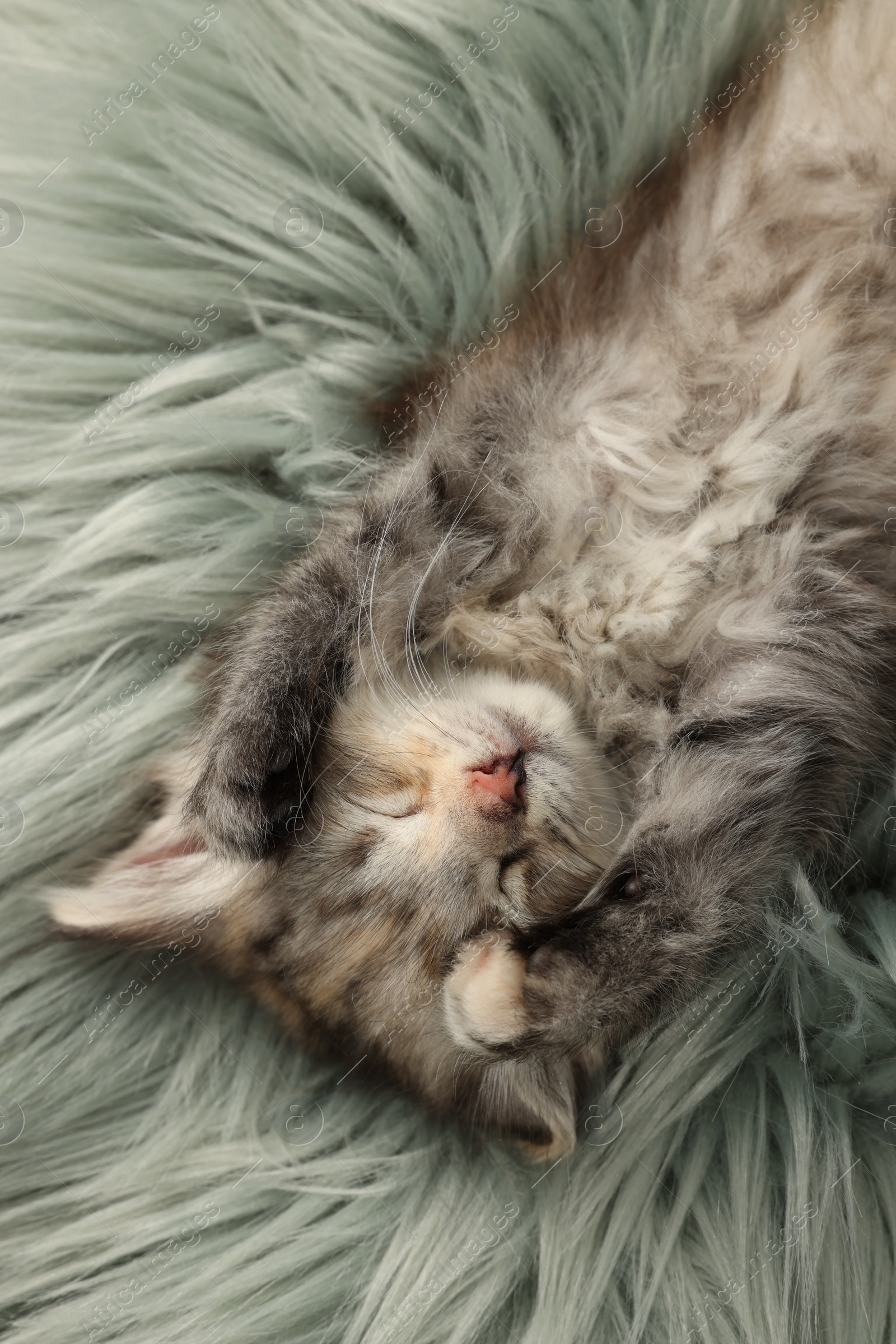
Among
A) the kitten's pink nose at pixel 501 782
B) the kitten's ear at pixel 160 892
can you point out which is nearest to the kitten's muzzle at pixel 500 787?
the kitten's pink nose at pixel 501 782

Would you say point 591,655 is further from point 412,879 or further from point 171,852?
point 171,852

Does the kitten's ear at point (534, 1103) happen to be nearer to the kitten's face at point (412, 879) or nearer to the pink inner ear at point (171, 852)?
the kitten's face at point (412, 879)

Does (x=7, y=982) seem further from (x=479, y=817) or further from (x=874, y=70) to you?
(x=874, y=70)

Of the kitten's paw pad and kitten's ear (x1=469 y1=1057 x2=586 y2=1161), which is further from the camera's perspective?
kitten's ear (x1=469 y1=1057 x2=586 y2=1161)

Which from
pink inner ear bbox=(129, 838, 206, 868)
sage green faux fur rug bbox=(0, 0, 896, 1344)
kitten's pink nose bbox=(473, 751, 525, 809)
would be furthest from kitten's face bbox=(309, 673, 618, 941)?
sage green faux fur rug bbox=(0, 0, 896, 1344)

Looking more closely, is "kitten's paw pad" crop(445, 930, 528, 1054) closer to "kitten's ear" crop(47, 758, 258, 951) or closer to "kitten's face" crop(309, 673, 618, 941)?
"kitten's face" crop(309, 673, 618, 941)

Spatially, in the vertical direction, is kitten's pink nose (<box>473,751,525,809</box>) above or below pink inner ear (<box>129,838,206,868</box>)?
below

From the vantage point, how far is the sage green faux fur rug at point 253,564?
3.26ft

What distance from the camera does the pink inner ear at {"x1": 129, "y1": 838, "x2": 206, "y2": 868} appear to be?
3.21 feet

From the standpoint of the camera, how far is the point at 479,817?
909 mm

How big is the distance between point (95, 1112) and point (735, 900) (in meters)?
0.79

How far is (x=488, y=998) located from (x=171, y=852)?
1.22ft

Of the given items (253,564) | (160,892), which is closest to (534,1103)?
(160,892)

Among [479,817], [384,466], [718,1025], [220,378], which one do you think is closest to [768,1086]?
[718,1025]
